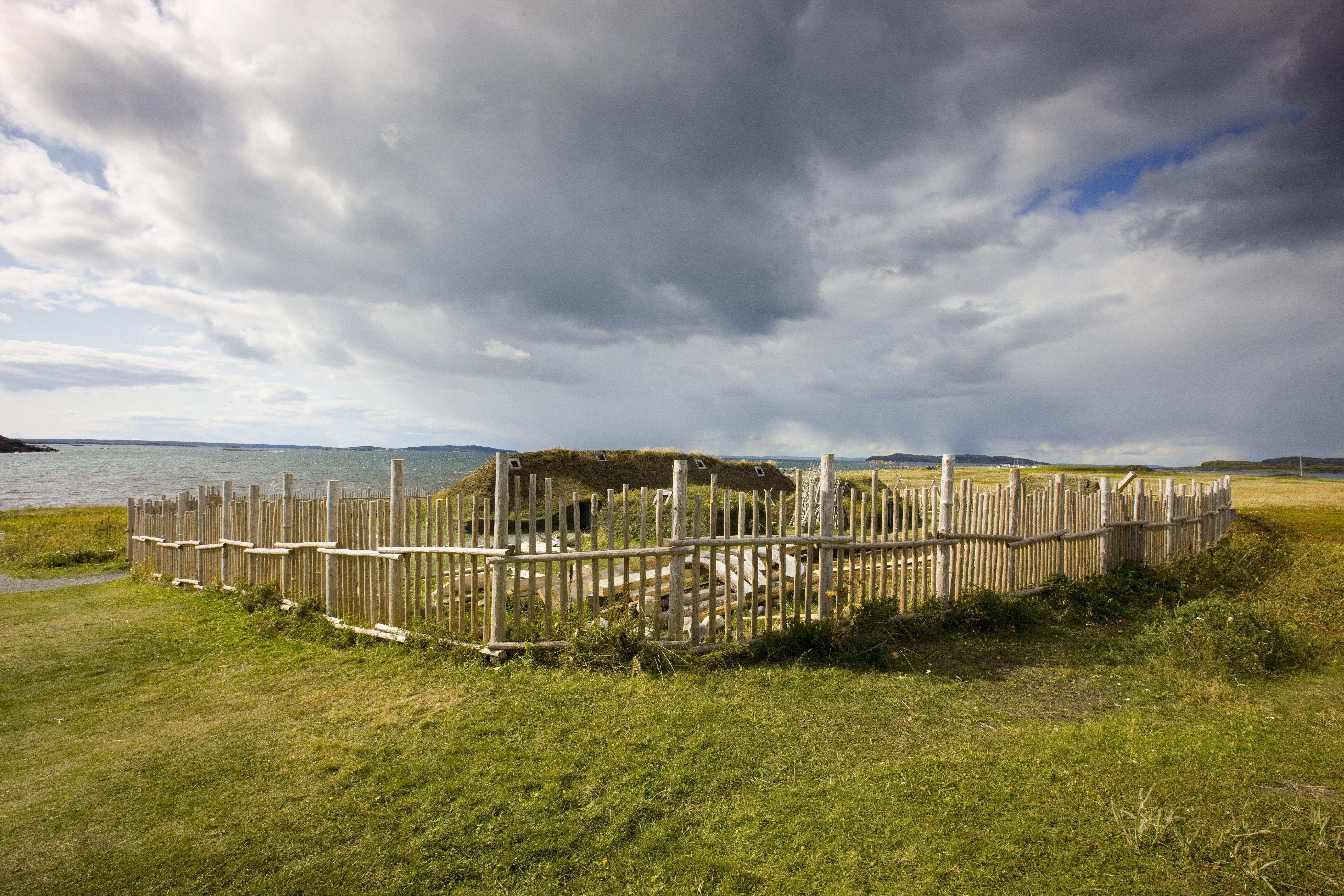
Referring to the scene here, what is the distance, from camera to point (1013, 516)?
9391 millimetres

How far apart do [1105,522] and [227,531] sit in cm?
1665

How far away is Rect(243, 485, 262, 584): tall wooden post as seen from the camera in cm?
975

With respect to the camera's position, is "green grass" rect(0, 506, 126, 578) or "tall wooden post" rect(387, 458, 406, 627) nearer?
"tall wooden post" rect(387, 458, 406, 627)

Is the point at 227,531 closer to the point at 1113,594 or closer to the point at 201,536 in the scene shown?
the point at 201,536

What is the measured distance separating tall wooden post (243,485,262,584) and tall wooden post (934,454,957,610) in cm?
1066

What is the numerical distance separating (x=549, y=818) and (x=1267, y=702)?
21.9 ft

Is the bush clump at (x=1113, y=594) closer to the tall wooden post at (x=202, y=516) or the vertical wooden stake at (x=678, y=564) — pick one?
the vertical wooden stake at (x=678, y=564)

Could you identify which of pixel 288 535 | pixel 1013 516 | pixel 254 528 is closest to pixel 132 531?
pixel 254 528

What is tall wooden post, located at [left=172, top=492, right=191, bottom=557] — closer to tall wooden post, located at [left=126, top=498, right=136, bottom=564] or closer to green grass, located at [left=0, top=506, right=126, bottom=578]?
tall wooden post, located at [left=126, top=498, right=136, bottom=564]

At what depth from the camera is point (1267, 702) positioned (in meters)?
5.53

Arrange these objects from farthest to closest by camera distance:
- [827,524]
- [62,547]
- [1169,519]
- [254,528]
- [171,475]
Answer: [171,475]
[62,547]
[1169,519]
[254,528]
[827,524]

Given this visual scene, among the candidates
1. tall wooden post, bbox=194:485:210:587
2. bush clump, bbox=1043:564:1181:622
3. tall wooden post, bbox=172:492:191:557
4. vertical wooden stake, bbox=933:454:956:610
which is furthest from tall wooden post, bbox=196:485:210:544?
bush clump, bbox=1043:564:1181:622

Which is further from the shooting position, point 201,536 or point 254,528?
point 201,536

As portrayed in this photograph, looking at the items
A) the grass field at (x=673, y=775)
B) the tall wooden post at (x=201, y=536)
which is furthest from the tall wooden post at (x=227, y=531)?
the grass field at (x=673, y=775)
